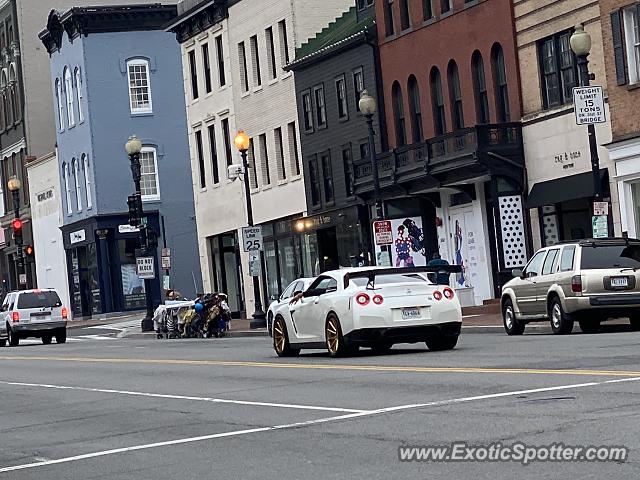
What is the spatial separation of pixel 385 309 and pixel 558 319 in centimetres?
535

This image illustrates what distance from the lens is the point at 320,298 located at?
26.4m

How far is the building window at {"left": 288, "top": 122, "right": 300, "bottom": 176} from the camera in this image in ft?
190

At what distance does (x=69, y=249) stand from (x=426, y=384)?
62652 mm

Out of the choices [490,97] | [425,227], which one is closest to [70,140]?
[425,227]

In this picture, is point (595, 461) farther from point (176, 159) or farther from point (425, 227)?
point (176, 159)

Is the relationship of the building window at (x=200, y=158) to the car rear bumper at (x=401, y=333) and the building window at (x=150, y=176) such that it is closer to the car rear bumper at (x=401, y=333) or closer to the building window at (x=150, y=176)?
the building window at (x=150, y=176)

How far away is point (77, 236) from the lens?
77.6 metres

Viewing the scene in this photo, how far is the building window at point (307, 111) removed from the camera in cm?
5631

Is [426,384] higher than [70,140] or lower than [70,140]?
lower

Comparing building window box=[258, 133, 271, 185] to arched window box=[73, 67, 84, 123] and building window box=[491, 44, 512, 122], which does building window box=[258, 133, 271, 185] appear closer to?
arched window box=[73, 67, 84, 123]

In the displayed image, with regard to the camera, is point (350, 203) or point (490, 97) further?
point (350, 203)

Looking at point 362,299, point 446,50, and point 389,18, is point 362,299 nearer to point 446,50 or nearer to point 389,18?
point 446,50

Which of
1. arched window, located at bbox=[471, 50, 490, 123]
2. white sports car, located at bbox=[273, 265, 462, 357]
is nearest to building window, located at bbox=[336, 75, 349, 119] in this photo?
arched window, located at bbox=[471, 50, 490, 123]

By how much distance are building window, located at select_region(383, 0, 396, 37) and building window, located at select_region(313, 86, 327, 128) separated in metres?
5.34
